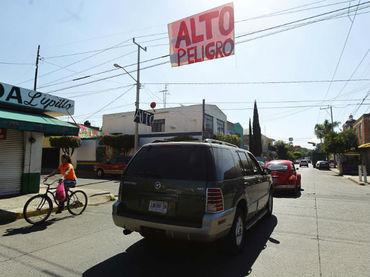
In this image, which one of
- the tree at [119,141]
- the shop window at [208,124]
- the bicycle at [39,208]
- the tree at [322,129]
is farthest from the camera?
the tree at [322,129]

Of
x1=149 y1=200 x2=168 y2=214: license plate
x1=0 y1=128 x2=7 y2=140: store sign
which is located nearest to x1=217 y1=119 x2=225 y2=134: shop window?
x1=0 y1=128 x2=7 y2=140: store sign

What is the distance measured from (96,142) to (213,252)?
26515mm

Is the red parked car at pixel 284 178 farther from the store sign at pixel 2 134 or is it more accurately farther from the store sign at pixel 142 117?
the store sign at pixel 2 134

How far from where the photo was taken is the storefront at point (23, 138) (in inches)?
350

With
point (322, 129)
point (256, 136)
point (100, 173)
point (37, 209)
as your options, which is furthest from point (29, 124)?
point (322, 129)

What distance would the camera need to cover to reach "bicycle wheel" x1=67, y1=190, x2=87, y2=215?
6867 millimetres

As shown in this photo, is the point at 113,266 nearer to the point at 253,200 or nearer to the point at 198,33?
the point at 253,200

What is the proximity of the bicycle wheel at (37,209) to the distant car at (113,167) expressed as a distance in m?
12.8

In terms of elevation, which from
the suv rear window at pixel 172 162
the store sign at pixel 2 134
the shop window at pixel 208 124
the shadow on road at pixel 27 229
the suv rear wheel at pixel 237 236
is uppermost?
the shop window at pixel 208 124

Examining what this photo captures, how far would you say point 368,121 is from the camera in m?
29.4

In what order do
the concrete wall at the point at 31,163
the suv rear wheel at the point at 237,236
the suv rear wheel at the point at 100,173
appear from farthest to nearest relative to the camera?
the suv rear wheel at the point at 100,173 < the concrete wall at the point at 31,163 < the suv rear wheel at the point at 237,236

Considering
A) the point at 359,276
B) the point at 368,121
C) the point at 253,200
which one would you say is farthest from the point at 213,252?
the point at 368,121

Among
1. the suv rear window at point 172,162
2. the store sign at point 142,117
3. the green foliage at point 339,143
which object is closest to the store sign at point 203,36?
the store sign at point 142,117

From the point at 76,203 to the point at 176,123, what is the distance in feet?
68.7
